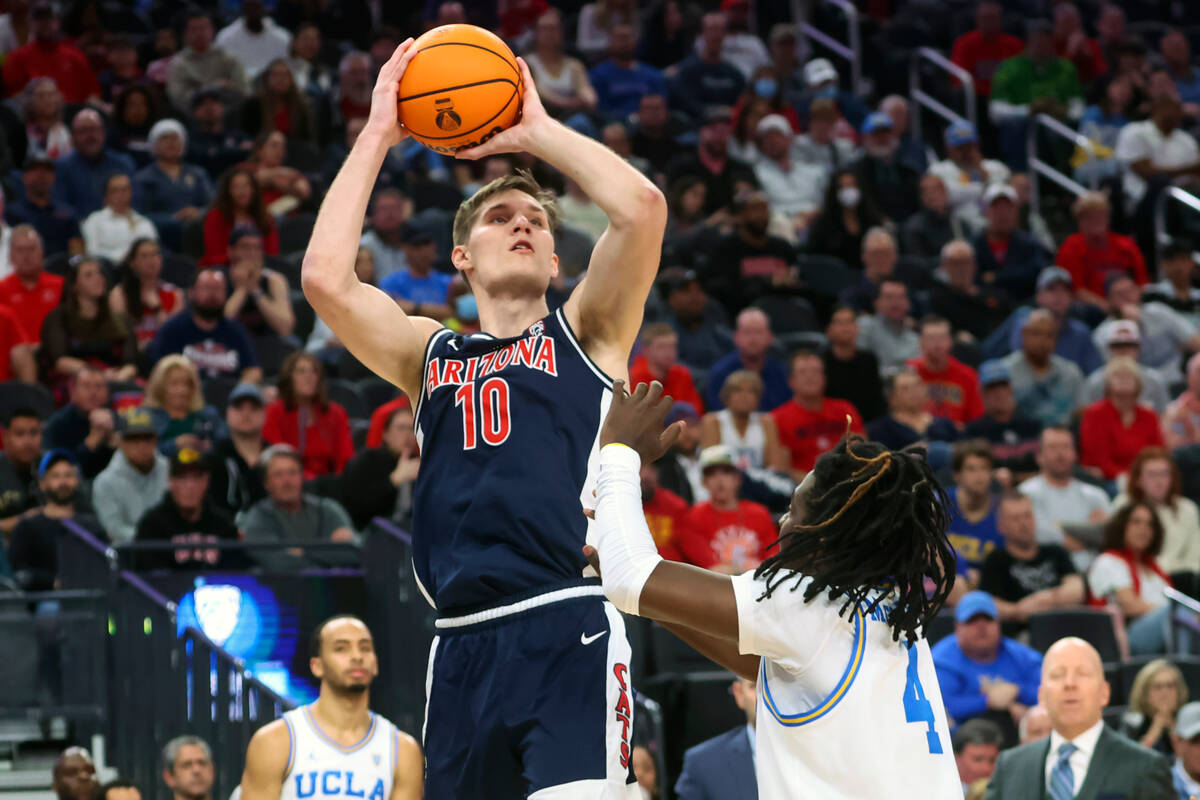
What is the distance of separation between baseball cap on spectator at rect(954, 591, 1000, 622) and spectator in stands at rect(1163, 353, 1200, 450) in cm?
366

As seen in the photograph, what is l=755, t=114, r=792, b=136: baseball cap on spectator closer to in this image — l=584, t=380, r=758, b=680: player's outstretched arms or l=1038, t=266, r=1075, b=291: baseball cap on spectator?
l=1038, t=266, r=1075, b=291: baseball cap on spectator

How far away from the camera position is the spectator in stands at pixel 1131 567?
35.2 ft

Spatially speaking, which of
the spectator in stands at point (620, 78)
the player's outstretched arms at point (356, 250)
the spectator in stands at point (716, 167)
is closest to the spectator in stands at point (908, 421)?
the spectator in stands at point (716, 167)

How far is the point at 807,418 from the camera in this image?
1184 cm

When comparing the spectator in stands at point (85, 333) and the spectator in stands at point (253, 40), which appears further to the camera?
the spectator in stands at point (253, 40)

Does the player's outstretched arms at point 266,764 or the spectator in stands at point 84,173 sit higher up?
the spectator in stands at point 84,173

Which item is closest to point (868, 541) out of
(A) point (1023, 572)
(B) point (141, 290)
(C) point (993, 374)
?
(A) point (1023, 572)

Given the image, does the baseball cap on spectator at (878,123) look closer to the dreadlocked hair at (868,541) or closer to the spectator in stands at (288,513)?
the spectator in stands at (288,513)

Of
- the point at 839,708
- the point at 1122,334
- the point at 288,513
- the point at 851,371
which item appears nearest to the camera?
the point at 839,708

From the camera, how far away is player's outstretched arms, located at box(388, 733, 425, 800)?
26.9ft

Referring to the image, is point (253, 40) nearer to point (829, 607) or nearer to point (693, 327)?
point (693, 327)

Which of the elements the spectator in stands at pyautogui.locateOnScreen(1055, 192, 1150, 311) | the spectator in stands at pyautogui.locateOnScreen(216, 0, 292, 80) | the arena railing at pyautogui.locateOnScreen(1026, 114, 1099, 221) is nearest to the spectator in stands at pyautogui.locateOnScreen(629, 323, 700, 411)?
the spectator in stands at pyautogui.locateOnScreen(1055, 192, 1150, 311)

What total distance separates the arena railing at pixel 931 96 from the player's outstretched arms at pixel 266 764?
11.9 meters

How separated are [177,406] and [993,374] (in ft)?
19.2
